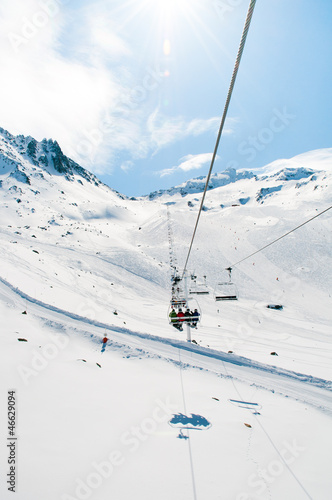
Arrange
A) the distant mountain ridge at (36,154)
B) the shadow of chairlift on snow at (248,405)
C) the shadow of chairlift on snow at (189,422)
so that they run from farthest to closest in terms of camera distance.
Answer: the distant mountain ridge at (36,154) → the shadow of chairlift on snow at (248,405) → the shadow of chairlift on snow at (189,422)

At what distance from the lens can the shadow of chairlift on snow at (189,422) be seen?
24.7 ft

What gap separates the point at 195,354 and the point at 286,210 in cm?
7308

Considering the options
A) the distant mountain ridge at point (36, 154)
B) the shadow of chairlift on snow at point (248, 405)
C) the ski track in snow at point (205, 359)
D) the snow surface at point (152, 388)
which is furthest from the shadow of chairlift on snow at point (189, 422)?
the distant mountain ridge at point (36, 154)

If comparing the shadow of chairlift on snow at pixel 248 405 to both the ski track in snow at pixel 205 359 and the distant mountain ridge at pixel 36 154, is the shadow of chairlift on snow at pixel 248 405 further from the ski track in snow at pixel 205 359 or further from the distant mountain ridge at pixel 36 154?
the distant mountain ridge at pixel 36 154

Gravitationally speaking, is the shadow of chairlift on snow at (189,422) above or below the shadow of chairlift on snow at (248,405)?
below

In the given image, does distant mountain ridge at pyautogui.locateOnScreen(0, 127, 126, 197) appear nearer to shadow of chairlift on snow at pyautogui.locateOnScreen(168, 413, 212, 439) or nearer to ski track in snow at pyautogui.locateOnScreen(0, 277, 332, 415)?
ski track in snow at pyautogui.locateOnScreen(0, 277, 332, 415)

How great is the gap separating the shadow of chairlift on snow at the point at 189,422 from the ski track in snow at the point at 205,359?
4.92 m

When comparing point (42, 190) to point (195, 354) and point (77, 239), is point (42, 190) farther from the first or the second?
point (195, 354)

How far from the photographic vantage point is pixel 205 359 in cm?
1514

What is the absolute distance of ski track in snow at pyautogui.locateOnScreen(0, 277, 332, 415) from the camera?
1294cm

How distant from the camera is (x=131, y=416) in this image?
7.38m

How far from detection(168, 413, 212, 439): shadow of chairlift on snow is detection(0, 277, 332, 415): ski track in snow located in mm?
4923

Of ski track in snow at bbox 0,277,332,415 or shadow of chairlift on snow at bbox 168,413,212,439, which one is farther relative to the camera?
ski track in snow at bbox 0,277,332,415

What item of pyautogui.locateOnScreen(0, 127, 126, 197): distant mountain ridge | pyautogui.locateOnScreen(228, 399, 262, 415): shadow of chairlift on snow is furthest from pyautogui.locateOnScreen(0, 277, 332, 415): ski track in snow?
pyautogui.locateOnScreen(0, 127, 126, 197): distant mountain ridge
